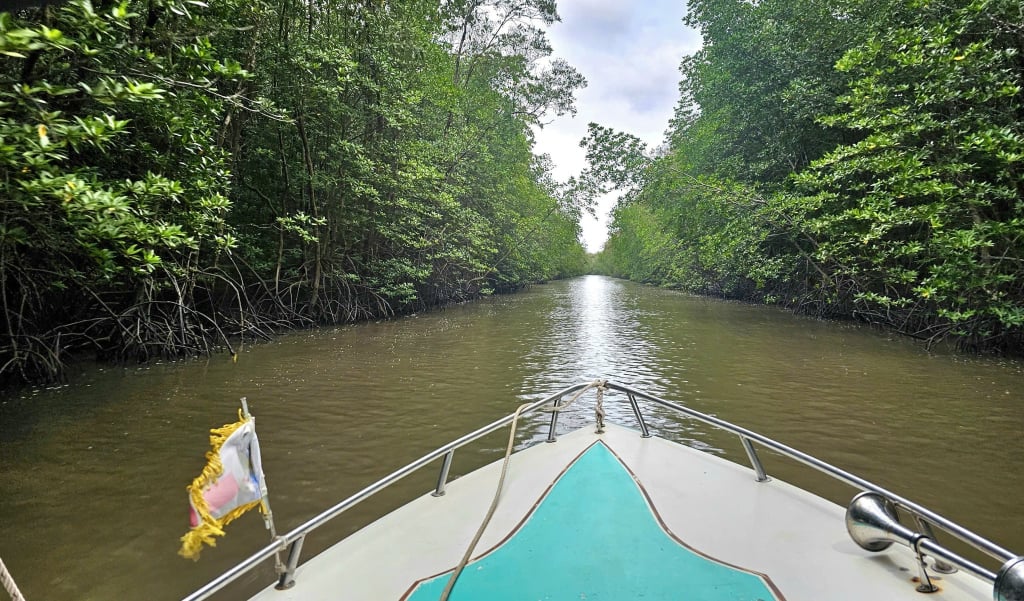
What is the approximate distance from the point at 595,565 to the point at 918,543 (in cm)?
123

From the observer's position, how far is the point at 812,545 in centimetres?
203

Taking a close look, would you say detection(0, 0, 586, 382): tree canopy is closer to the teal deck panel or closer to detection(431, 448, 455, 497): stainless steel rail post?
detection(431, 448, 455, 497): stainless steel rail post

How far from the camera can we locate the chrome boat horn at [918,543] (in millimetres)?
1262

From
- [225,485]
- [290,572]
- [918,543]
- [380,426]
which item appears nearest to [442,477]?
[290,572]

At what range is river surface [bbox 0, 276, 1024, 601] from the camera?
290cm

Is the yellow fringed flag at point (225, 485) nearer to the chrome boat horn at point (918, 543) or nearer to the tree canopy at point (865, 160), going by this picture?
the chrome boat horn at point (918, 543)

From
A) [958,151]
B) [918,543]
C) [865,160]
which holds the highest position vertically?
[865,160]

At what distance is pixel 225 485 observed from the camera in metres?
1.49

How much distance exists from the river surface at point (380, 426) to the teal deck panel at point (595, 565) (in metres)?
1.56

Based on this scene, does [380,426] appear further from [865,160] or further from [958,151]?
[958,151]

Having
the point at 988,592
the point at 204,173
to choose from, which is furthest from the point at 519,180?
the point at 988,592

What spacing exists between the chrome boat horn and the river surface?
2022mm

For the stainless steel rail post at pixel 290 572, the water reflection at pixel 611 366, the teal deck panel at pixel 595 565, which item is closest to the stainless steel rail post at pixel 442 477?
the teal deck panel at pixel 595 565

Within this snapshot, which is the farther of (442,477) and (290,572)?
(442,477)
